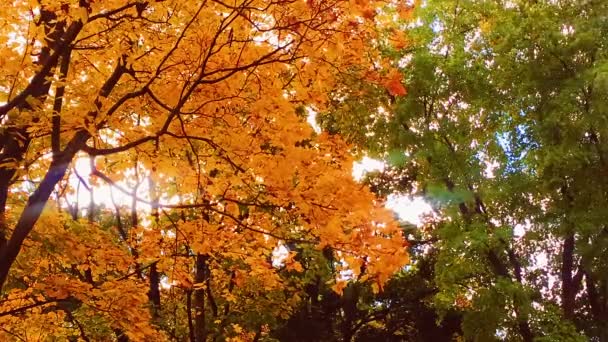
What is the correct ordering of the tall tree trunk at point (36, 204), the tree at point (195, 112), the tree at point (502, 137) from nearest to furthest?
the tree at point (195, 112) < the tall tree trunk at point (36, 204) < the tree at point (502, 137)

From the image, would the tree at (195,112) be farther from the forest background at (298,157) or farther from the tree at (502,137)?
the tree at (502,137)

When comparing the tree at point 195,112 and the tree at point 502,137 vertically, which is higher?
the tree at point 502,137

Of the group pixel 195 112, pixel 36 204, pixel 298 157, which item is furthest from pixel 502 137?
pixel 36 204

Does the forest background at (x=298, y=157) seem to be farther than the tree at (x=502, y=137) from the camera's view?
No

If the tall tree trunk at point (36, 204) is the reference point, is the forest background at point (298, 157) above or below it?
above

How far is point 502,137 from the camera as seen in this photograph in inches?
360

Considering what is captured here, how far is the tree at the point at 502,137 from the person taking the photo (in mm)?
7875

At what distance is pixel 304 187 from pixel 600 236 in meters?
5.77

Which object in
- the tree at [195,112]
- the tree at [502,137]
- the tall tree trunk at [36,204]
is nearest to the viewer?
the tree at [195,112]

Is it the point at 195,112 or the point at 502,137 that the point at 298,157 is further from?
the point at 502,137

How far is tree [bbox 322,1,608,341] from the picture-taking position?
7875 mm

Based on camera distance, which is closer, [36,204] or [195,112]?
[195,112]

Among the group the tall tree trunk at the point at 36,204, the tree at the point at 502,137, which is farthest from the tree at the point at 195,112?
the tree at the point at 502,137

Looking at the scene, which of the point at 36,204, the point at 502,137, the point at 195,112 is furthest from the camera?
the point at 502,137
